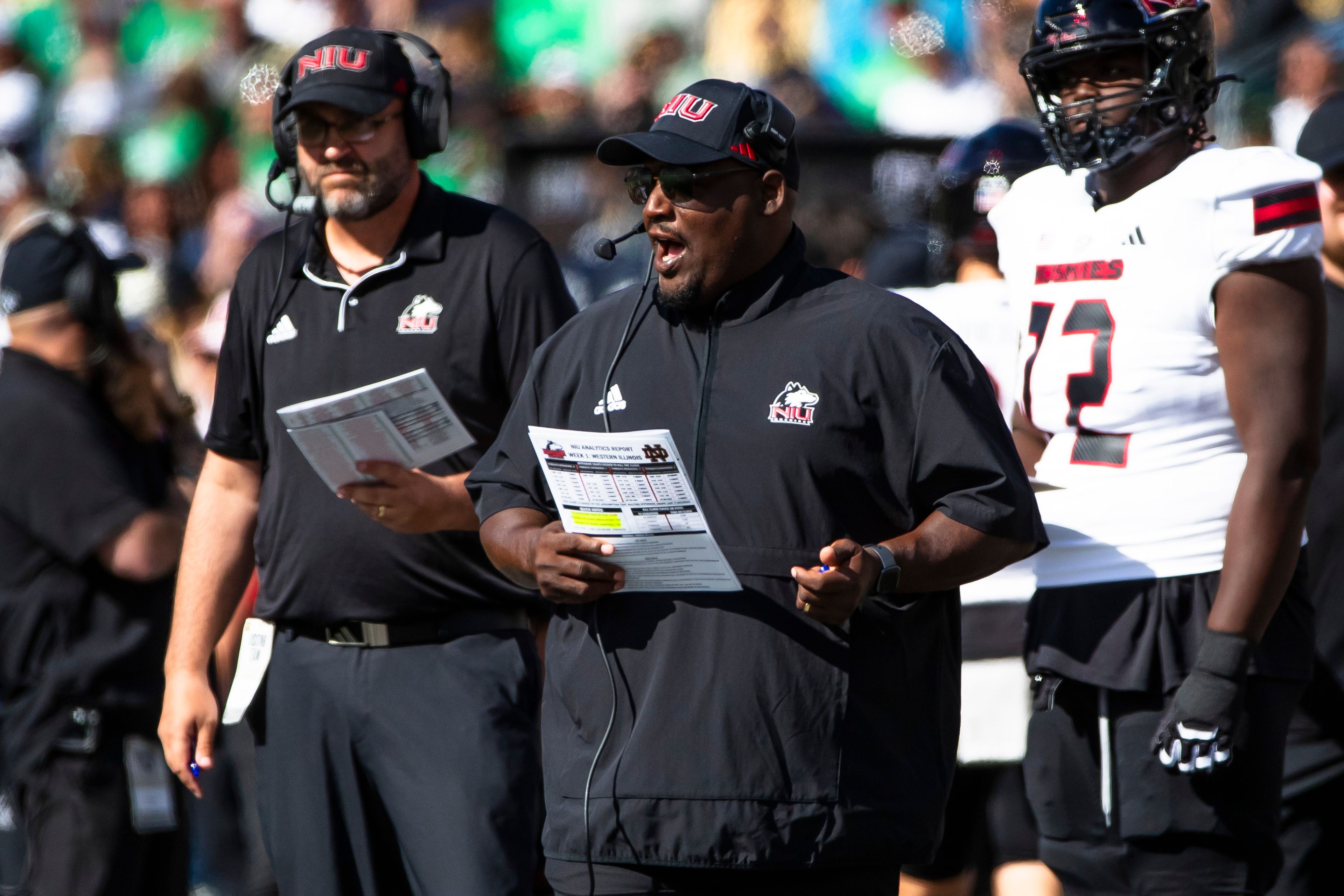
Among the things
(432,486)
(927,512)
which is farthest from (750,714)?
(432,486)

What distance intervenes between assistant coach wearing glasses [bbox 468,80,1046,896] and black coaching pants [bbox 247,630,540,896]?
0.74 meters

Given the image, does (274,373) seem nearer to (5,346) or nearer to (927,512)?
(5,346)

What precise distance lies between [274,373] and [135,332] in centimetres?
138

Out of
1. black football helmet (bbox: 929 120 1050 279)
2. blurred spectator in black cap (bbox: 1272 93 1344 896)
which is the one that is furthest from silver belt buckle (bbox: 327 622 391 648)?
black football helmet (bbox: 929 120 1050 279)

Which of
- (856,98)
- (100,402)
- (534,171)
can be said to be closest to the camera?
(100,402)

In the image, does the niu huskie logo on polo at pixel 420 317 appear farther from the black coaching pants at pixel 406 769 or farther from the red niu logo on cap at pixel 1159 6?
the red niu logo on cap at pixel 1159 6

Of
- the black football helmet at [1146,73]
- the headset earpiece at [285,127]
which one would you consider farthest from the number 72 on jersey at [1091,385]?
the headset earpiece at [285,127]

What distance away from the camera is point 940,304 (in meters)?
4.83

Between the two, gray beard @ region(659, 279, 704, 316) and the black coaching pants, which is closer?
gray beard @ region(659, 279, 704, 316)

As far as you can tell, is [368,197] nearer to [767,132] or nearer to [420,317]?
[420,317]

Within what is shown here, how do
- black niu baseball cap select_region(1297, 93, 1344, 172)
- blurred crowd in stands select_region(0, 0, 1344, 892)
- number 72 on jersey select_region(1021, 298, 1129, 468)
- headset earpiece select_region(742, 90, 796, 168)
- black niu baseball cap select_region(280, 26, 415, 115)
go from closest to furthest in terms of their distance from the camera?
headset earpiece select_region(742, 90, 796, 168) < number 72 on jersey select_region(1021, 298, 1129, 468) < black niu baseball cap select_region(280, 26, 415, 115) < black niu baseball cap select_region(1297, 93, 1344, 172) < blurred crowd in stands select_region(0, 0, 1344, 892)

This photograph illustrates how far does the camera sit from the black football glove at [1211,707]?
2.83m

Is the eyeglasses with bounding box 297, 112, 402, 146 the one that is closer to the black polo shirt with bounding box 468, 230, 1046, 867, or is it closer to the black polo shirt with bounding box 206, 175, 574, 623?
the black polo shirt with bounding box 206, 175, 574, 623

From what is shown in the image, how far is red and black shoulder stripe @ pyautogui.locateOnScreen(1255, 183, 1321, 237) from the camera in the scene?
114 inches
